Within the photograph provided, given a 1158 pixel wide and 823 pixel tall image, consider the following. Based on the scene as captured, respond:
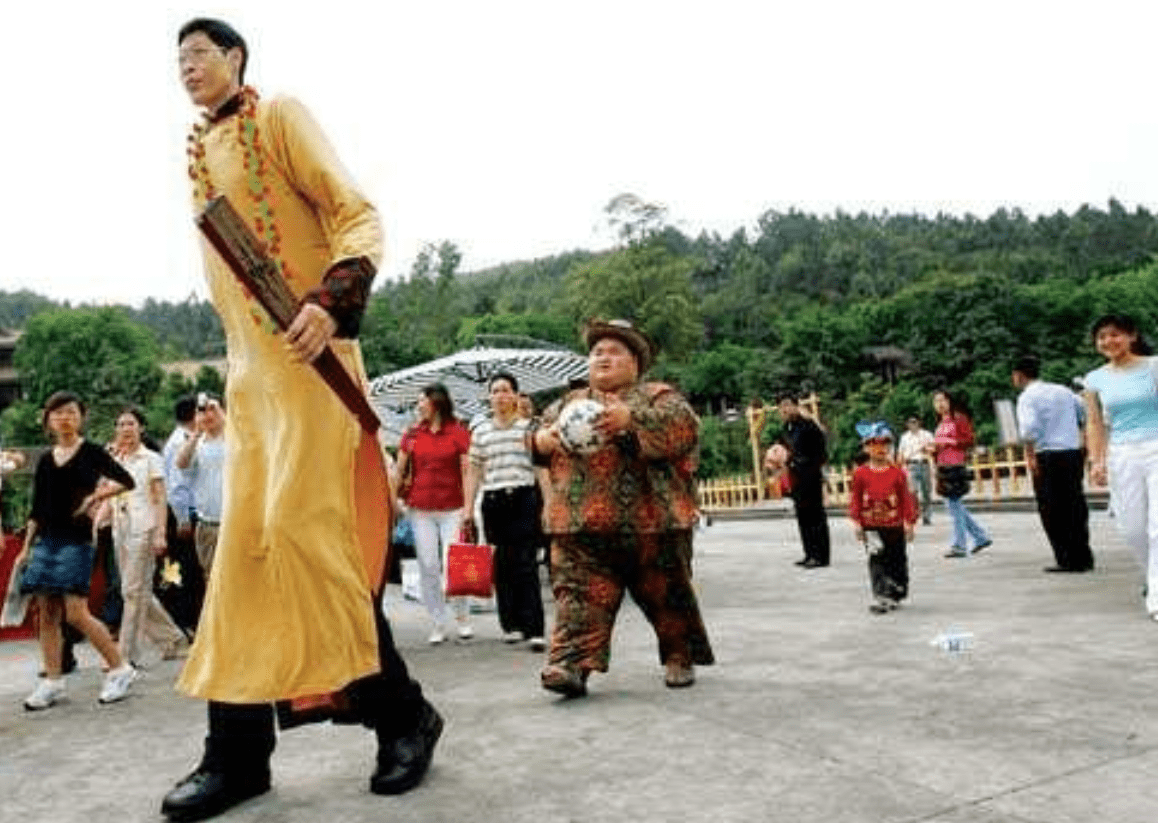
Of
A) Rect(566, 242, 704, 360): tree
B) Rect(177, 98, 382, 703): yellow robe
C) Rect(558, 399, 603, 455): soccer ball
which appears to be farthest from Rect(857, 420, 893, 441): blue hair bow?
Rect(566, 242, 704, 360): tree

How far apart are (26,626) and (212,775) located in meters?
6.59

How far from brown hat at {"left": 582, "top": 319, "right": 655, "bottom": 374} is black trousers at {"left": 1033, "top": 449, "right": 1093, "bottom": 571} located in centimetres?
467

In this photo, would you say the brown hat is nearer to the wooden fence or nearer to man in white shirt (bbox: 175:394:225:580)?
man in white shirt (bbox: 175:394:225:580)

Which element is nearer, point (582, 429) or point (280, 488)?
A: point (280, 488)

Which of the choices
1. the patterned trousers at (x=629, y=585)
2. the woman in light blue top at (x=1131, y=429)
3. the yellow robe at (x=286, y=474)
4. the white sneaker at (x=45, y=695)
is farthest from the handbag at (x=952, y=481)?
the yellow robe at (x=286, y=474)

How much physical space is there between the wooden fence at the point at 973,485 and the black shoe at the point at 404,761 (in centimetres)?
808

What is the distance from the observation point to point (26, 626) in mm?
8695

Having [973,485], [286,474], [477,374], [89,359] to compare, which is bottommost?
[973,485]

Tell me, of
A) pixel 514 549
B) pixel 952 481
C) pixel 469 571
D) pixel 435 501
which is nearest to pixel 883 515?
pixel 514 549

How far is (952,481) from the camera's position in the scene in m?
10.7

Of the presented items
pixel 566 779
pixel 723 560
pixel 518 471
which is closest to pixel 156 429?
pixel 723 560

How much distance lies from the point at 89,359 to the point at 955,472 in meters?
63.3

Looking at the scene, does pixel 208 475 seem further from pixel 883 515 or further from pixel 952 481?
pixel 952 481

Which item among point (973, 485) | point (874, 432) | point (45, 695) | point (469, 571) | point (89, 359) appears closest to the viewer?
point (45, 695)
